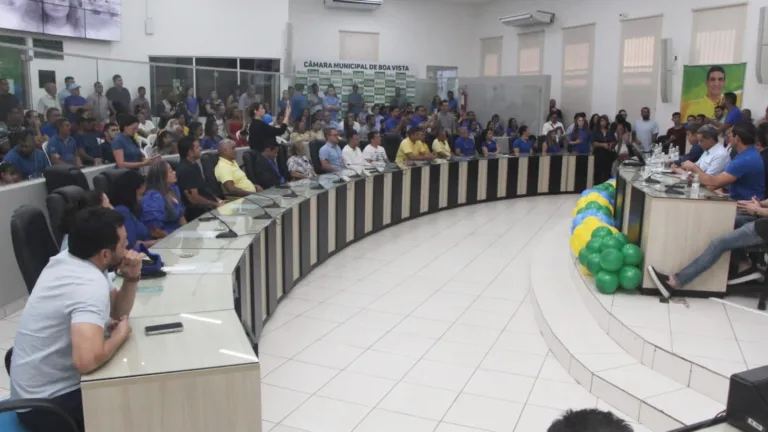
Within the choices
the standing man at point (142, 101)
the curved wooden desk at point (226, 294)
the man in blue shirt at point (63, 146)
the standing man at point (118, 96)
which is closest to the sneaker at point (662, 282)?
the curved wooden desk at point (226, 294)

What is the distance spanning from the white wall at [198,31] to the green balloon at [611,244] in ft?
28.7

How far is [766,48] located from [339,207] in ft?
21.9

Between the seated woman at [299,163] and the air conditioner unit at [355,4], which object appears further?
the air conditioner unit at [355,4]

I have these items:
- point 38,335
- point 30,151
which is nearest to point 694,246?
point 38,335

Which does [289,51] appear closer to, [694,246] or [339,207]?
[339,207]

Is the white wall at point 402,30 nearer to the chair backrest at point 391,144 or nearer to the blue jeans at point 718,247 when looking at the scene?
the chair backrest at point 391,144

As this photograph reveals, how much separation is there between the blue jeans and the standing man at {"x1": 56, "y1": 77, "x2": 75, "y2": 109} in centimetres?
517

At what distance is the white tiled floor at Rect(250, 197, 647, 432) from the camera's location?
10.9 ft

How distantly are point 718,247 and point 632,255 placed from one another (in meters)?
0.54

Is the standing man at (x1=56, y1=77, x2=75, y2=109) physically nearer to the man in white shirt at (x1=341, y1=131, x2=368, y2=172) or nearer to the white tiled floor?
the white tiled floor

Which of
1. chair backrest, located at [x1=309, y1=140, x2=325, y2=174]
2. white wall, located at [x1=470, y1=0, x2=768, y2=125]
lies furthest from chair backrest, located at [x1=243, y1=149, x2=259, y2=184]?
white wall, located at [x1=470, y1=0, x2=768, y2=125]

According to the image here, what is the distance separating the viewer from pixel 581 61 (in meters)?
13.3

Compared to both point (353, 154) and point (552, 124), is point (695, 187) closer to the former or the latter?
point (353, 154)

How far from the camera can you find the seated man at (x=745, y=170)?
471 centimetres
